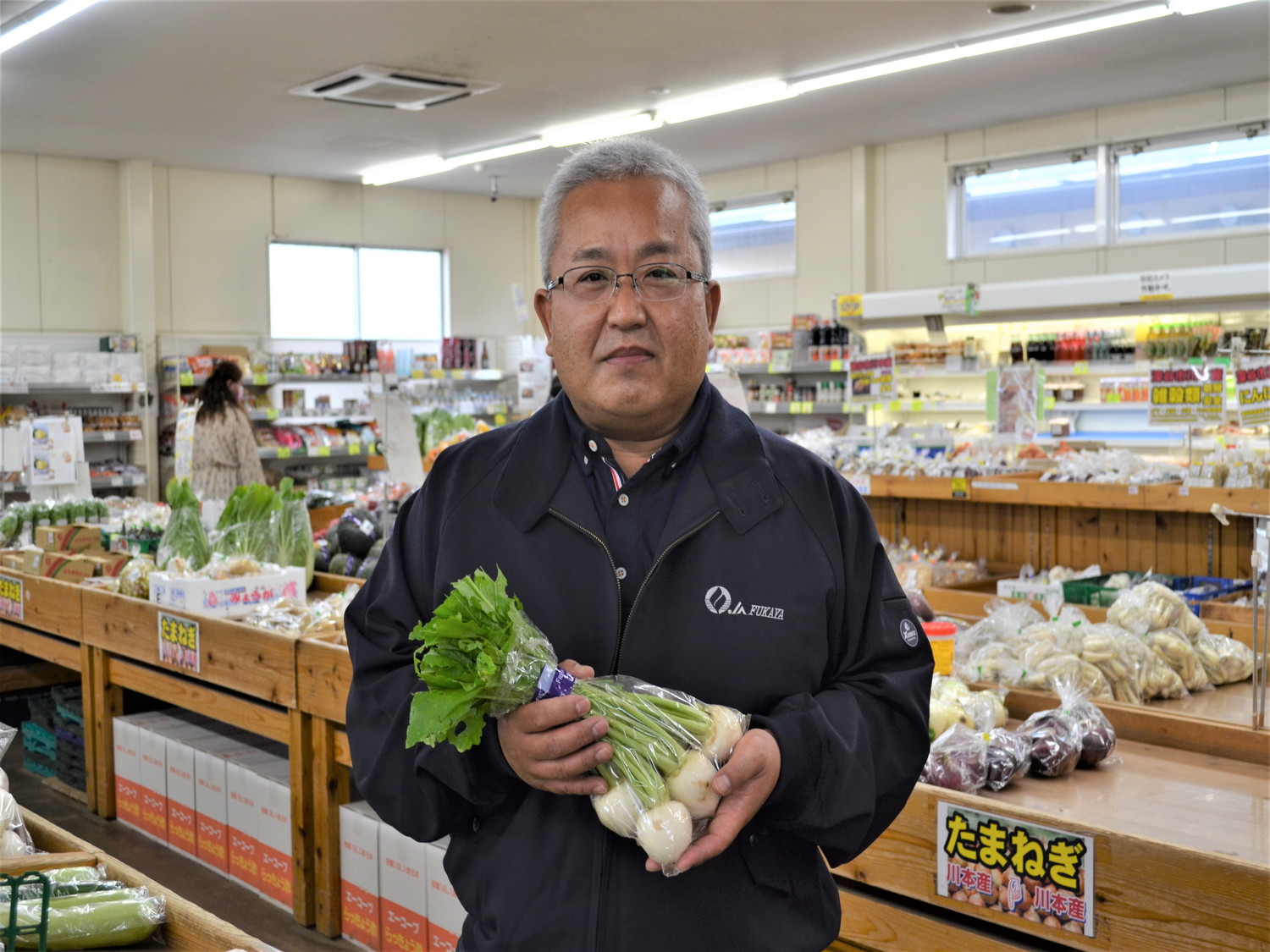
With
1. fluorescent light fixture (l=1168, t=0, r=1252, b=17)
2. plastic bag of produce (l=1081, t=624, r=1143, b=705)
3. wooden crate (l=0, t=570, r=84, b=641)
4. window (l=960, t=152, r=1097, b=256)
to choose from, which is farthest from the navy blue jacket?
window (l=960, t=152, r=1097, b=256)

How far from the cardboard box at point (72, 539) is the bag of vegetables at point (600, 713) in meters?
4.48

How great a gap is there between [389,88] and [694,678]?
6.90 meters

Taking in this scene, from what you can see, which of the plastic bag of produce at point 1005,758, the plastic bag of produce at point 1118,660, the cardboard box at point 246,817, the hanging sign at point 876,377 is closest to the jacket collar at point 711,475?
the plastic bag of produce at point 1005,758

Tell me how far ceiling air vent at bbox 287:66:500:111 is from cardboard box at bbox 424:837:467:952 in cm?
532

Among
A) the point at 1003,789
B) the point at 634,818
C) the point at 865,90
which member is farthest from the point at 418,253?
the point at 634,818

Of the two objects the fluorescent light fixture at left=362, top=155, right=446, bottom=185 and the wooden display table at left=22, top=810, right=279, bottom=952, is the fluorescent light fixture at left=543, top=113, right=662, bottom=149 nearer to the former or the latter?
the fluorescent light fixture at left=362, top=155, right=446, bottom=185

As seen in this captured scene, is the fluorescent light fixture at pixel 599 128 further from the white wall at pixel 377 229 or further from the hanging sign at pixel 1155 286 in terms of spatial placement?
the hanging sign at pixel 1155 286

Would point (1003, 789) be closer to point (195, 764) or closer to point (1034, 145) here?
point (195, 764)

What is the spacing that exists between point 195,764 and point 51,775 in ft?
4.93

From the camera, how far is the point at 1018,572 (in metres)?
5.48

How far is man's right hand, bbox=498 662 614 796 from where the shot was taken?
123 cm

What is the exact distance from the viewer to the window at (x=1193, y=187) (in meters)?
8.20

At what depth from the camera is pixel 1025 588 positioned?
→ 4.64 m

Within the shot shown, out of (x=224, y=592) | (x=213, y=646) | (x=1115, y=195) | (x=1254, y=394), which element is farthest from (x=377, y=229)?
(x=1254, y=394)
